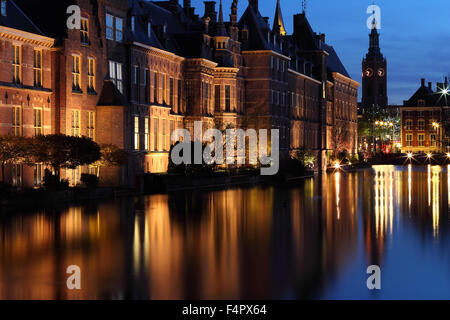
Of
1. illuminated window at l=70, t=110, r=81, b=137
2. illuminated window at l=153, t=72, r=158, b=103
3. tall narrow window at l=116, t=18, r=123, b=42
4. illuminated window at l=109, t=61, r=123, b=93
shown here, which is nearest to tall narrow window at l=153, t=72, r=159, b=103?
illuminated window at l=153, t=72, r=158, b=103

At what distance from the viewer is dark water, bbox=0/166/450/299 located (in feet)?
44.5

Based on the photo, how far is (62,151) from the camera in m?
37.4

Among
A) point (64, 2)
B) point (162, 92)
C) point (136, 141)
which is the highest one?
point (64, 2)

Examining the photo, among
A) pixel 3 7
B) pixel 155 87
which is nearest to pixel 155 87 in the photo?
pixel 155 87

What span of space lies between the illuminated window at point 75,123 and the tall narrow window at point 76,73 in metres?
1.35

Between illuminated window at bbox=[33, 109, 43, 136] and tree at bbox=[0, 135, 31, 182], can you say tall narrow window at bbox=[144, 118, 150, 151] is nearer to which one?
illuminated window at bbox=[33, 109, 43, 136]

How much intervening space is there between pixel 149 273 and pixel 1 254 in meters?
4.39

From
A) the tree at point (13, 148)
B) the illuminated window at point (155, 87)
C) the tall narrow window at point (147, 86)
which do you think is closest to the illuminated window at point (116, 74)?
the tall narrow window at point (147, 86)

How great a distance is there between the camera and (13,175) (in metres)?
38.9

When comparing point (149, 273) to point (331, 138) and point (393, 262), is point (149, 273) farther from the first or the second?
point (331, 138)

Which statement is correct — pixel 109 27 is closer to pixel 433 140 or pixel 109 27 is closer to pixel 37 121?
pixel 37 121

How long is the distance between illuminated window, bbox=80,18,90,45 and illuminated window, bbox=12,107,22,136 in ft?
21.9

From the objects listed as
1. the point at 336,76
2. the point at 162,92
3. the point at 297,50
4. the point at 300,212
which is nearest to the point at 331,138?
the point at 336,76

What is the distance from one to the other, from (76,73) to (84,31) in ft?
8.49
